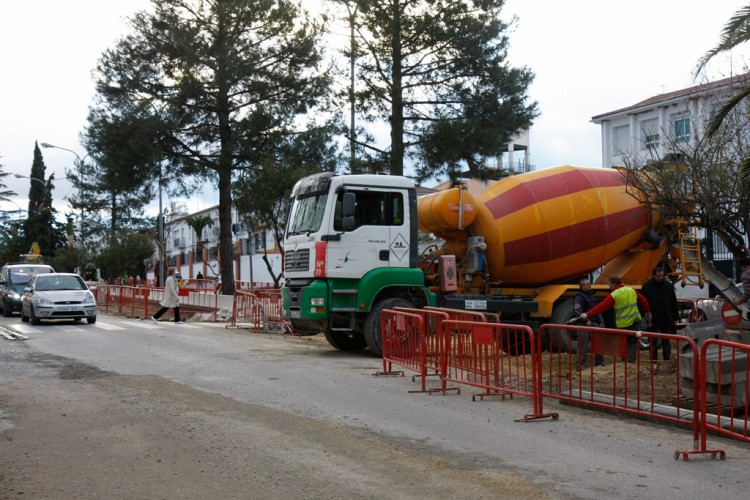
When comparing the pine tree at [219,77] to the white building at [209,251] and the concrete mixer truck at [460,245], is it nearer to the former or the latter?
the concrete mixer truck at [460,245]

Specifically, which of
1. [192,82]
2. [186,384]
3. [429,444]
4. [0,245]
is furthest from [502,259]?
[0,245]

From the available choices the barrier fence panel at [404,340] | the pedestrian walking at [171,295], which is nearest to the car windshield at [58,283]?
the pedestrian walking at [171,295]

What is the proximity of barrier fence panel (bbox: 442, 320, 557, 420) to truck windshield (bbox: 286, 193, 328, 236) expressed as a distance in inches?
190

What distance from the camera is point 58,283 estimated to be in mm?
24344

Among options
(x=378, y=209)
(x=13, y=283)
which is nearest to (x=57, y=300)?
(x=13, y=283)

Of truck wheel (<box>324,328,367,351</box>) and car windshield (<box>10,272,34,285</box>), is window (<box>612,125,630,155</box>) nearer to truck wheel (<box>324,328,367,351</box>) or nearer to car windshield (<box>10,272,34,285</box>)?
car windshield (<box>10,272,34,285</box>)

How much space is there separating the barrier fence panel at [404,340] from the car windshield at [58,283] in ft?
48.3

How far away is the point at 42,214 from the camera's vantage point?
257ft

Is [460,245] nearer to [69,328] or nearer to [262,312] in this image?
[262,312]

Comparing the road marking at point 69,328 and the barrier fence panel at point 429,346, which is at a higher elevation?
the barrier fence panel at point 429,346

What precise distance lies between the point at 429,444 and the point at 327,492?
1953 millimetres

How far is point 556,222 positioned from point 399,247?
3.06 meters

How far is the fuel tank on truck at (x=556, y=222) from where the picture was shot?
50.9 ft

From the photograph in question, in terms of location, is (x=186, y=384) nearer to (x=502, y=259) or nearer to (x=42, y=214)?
(x=502, y=259)
